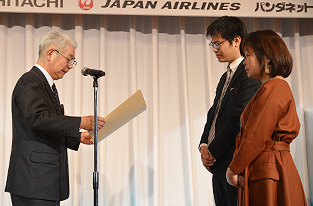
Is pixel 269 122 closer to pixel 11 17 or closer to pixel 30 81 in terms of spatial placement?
pixel 30 81

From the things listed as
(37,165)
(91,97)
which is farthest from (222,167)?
(91,97)

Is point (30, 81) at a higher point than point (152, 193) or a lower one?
higher

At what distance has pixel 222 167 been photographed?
2.46 metres

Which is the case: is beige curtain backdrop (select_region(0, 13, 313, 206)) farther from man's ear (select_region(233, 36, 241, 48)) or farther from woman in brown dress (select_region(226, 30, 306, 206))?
woman in brown dress (select_region(226, 30, 306, 206))

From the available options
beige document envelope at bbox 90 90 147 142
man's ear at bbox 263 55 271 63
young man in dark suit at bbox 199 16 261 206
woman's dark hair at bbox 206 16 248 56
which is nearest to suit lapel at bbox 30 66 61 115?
beige document envelope at bbox 90 90 147 142

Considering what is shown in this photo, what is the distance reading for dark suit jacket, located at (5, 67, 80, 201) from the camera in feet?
7.46

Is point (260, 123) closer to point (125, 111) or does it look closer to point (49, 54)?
point (125, 111)

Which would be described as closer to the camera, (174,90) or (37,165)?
(37,165)

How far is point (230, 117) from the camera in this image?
2.40m

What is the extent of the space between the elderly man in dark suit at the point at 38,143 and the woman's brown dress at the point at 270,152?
0.87m

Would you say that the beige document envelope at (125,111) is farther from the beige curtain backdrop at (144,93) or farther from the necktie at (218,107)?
the beige curtain backdrop at (144,93)

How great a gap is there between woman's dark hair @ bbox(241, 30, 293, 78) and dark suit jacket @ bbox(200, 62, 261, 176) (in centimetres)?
34

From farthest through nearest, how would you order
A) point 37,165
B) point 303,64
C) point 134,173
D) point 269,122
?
1. point 303,64
2. point 134,173
3. point 37,165
4. point 269,122

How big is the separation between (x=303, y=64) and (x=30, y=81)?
2.90 meters
